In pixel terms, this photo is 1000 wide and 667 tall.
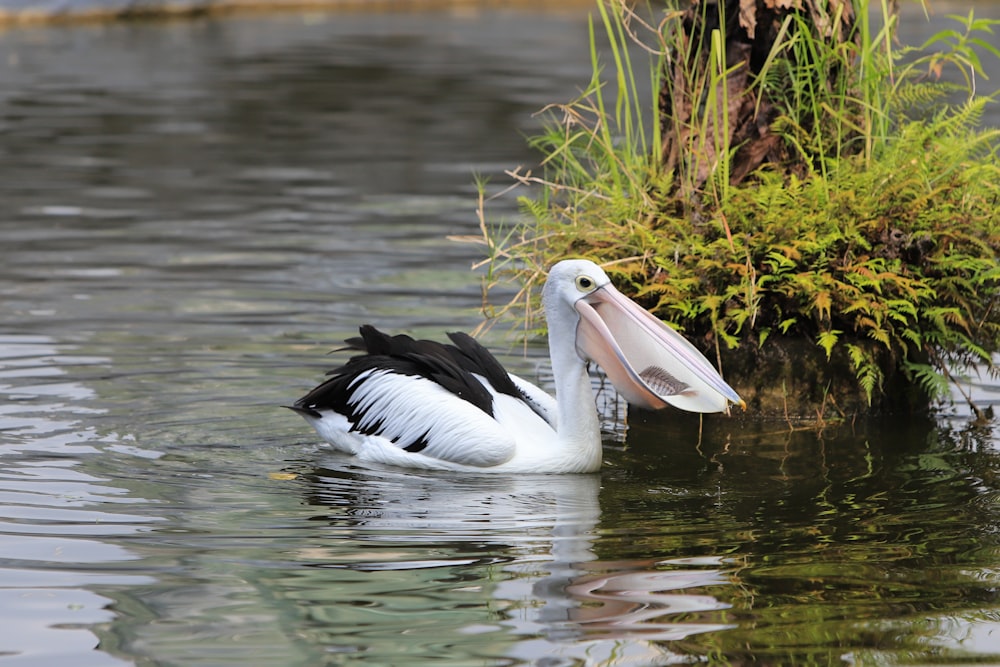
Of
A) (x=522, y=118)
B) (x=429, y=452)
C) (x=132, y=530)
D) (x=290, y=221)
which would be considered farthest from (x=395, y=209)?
(x=132, y=530)

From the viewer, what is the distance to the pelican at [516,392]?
18.7ft

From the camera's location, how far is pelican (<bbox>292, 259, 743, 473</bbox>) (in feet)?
18.7

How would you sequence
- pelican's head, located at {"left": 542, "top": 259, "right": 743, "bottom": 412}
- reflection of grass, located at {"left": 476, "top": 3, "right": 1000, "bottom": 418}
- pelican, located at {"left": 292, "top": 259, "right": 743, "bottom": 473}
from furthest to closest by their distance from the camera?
reflection of grass, located at {"left": 476, "top": 3, "right": 1000, "bottom": 418}
pelican, located at {"left": 292, "top": 259, "right": 743, "bottom": 473}
pelican's head, located at {"left": 542, "top": 259, "right": 743, "bottom": 412}

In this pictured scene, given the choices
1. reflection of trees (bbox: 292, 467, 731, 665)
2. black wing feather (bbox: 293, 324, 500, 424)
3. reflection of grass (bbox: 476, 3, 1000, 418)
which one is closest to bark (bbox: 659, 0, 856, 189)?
reflection of grass (bbox: 476, 3, 1000, 418)

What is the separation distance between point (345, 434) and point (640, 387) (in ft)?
4.24

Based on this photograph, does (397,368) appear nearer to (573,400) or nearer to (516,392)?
(516,392)

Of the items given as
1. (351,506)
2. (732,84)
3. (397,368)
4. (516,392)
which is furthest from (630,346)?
(732,84)

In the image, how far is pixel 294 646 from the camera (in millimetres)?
4109

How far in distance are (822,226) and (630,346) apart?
122cm

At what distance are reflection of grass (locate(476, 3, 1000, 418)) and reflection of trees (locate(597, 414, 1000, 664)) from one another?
0.40m

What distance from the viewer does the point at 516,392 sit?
625cm

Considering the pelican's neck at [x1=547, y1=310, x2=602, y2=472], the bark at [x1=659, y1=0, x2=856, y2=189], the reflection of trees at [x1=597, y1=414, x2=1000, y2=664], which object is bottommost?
the reflection of trees at [x1=597, y1=414, x2=1000, y2=664]

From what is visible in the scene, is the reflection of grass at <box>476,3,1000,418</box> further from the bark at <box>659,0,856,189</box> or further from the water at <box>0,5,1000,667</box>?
the water at <box>0,5,1000,667</box>

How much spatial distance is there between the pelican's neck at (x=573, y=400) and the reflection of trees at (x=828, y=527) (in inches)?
8.4
